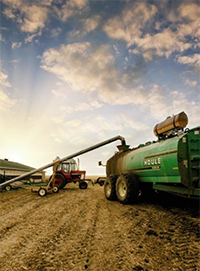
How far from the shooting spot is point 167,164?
625 cm

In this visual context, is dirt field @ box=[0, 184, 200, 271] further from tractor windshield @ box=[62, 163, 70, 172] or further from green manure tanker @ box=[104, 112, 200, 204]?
tractor windshield @ box=[62, 163, 70, 172]

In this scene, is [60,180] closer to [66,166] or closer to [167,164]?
[66,166]

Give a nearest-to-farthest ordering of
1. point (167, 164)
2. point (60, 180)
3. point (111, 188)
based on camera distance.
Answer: point (167, 164)
point (111, 188)
point (60, 180)

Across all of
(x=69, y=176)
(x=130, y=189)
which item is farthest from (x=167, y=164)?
(x=69, y=176)

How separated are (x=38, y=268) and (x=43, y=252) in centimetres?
58

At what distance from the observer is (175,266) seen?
305cm

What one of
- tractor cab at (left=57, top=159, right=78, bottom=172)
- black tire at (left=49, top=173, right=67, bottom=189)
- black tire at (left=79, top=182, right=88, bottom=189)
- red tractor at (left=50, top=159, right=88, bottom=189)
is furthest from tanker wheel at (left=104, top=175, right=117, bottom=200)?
tractor cab at (left=57, top=159, right=78, bottom=172)

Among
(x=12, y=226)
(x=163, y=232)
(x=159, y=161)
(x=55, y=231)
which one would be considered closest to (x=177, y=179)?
(x=159, y=161)

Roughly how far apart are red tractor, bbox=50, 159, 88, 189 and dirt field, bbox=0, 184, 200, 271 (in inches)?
410

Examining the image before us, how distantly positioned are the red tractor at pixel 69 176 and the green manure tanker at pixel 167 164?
8304mm

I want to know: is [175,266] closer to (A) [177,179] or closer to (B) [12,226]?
(A) [177,179]

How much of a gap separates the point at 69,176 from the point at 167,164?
41.3 ft

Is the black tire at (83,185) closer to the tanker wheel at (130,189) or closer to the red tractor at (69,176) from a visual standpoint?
the red tractor at (69,176)

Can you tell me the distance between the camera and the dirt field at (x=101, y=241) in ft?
10.2
